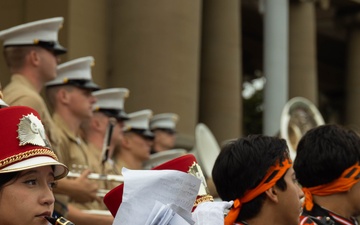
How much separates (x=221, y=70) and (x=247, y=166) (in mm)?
13999

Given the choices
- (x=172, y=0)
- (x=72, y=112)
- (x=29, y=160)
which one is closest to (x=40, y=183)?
(x=29, y=160)

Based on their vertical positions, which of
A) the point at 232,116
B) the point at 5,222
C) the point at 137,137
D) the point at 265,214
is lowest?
the point at 232,116

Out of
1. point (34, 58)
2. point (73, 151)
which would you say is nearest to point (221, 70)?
point (73, 151)

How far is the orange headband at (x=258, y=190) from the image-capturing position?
541 centimetres

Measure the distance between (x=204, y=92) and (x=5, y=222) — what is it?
15298 millimetres

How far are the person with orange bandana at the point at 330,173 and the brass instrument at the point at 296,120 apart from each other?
6202 millimetres

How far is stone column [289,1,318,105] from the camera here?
21672 millimetres

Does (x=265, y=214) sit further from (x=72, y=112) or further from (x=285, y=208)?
(x=72, y=112)

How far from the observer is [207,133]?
42.5ft

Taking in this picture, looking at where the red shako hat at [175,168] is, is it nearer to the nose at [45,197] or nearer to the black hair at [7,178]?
the nose at [45,197]

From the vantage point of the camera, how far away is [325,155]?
6.05 meters

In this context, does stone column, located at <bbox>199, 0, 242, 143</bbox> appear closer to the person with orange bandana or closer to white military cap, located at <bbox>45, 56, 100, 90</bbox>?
white military cap, located at <bbox>45, 56, 100, 90</bbox>

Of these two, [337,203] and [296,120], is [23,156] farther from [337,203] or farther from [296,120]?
[296,120]

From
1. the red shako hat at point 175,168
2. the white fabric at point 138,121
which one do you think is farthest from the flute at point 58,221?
the white fabric at point 138,121
